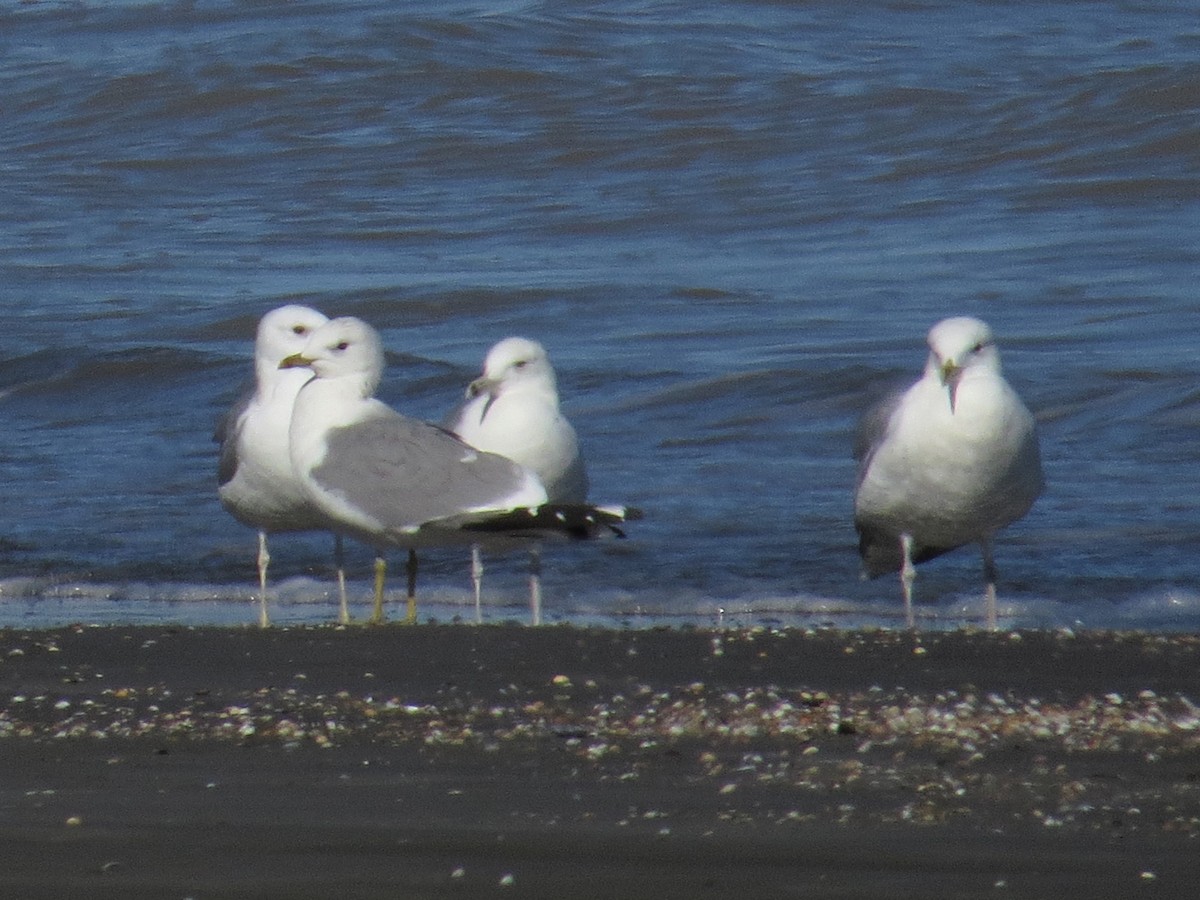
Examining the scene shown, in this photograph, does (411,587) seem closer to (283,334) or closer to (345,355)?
(345,355)

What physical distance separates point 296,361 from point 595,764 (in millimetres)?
2621

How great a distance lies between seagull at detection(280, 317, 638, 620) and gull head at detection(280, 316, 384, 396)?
2.7 inches

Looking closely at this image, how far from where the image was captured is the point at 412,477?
19.8 ft

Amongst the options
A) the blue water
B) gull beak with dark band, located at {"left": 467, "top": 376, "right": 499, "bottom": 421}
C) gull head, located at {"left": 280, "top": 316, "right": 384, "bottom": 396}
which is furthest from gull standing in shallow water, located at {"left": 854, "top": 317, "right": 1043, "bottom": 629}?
gull head, located at {"left": 280, "top": 316, "right": 384, "bottom": 396}

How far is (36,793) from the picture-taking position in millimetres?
4074

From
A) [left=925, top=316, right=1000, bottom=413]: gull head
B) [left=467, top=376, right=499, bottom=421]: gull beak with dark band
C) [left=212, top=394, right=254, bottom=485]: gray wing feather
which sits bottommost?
[left=212, top=394, right=254, bottom=485]: gray wing feather

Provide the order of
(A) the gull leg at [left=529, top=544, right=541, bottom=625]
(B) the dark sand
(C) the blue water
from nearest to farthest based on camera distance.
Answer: (B) the dark sand, (A) the gull leg at [left=529, top=544, right=541, bottom=625], (C) the blue water

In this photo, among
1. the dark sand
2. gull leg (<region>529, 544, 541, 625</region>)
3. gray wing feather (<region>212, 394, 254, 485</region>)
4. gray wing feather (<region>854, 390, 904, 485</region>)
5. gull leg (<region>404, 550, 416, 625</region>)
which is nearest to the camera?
the dark sand

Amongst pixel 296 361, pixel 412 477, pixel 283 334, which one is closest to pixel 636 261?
pixel 283 334

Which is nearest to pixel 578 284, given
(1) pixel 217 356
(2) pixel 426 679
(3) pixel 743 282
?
(3) pixel 743 282

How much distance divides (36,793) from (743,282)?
9.26 m

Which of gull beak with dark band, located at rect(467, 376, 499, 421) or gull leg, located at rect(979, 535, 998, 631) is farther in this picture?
gull beak with dark band, located at rect(467, 376, 499, 421)

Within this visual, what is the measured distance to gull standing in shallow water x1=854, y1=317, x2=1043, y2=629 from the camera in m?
6.33

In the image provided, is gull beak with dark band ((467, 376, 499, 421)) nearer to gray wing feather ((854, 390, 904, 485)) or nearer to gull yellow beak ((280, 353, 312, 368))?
gull yellow beak ((280, 353, 312, 368))
